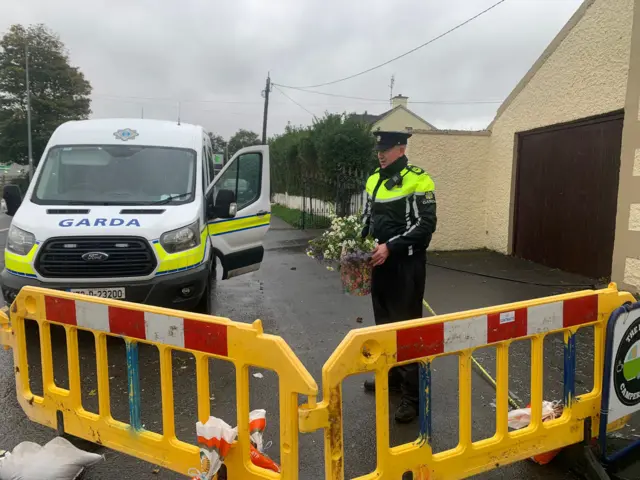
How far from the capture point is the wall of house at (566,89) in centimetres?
709

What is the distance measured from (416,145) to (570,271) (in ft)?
12.2

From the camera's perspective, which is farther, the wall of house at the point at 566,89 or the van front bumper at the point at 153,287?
the wall of house at the point at 566,89

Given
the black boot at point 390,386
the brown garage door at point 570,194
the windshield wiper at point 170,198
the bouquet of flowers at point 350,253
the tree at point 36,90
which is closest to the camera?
the bouquet of flowers at point 350,253

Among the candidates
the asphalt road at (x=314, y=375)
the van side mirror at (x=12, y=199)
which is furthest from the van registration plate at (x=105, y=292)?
the van side mirror at (x=12, y=199)

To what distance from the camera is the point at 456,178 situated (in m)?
10.4

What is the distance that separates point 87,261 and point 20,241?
2.54 feet

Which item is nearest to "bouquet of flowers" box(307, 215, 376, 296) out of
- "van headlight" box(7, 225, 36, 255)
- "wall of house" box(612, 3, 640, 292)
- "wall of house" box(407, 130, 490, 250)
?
"van headlight" box(7, 225, 36, 255)

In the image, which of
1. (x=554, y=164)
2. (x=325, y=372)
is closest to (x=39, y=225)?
(x=325, y=372)

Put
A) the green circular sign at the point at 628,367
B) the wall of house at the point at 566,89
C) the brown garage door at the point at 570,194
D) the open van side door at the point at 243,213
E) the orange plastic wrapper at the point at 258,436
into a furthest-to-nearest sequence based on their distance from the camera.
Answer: the brown garage door at the point at 570,194, the wall of house at the point at 566,89, the open van side door at the point at 243,213, the green circular sign at the point at 628,367, the orange plastic wrapper at the point at 258,436

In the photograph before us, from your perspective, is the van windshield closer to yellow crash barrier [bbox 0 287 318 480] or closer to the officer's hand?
yellow crash barrier [bbox 0 287 318 480]

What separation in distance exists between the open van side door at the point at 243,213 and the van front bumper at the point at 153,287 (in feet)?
4.22

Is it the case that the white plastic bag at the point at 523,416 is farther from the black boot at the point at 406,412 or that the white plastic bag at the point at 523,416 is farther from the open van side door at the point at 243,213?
the open van side door at the point at 243,213

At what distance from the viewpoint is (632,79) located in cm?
655

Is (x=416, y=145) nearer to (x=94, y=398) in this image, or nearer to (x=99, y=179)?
(x=99, y=179)
